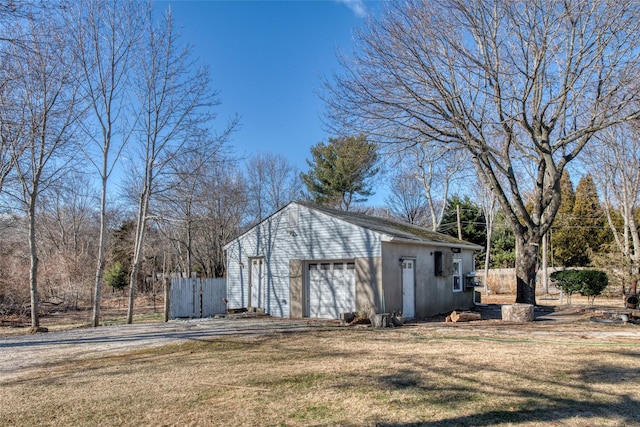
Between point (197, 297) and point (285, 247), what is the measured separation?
3982 mm

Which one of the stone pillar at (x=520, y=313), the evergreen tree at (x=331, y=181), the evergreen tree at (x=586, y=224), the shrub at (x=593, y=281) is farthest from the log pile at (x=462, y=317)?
the evergreen tree at (x=586, y=224)

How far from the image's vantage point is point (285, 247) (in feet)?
52.9

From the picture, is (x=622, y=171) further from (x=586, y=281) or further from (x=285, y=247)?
(x=285, y=247)

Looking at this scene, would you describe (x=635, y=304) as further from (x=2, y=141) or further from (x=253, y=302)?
(x=2, y=141)

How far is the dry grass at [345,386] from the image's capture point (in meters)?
4.73

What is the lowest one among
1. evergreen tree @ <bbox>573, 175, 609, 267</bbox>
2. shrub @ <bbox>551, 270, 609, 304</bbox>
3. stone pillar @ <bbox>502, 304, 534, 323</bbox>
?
stone pillar @ <bbox>502, 304, 534, 323</bbox>

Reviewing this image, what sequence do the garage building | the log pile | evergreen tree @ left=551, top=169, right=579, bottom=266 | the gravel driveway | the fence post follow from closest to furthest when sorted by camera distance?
the gravel driveway, the log pile, the garage building, the fence post, evergreen tree @ left=551, top=169, right=579, bottom=266

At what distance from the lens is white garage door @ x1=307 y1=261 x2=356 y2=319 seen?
47.7 feet

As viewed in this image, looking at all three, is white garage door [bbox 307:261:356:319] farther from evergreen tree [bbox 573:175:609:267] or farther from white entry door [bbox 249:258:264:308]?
evergreen tree [bbox 573:175:609:267]

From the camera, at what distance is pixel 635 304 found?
14383 millimetres

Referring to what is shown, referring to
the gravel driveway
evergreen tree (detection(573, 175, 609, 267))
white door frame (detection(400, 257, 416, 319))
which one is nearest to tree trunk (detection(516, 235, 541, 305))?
white door frame (detection(400, 257, 416, 319))

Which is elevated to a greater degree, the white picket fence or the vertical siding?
the vertical siding

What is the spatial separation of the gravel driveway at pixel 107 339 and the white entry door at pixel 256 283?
197cm

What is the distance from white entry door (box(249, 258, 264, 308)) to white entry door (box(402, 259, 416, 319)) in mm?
5221
